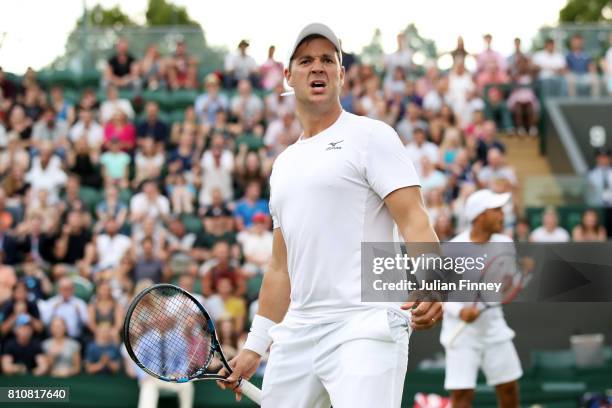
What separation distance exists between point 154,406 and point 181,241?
3.60m

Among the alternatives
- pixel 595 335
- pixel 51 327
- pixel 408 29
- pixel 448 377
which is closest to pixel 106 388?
pixel 51 327

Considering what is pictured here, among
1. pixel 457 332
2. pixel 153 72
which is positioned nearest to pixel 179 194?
pixel 153 72

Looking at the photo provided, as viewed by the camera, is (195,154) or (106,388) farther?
(195,154)

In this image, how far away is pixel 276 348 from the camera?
15.2ft

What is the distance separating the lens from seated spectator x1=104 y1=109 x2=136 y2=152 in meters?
14.9

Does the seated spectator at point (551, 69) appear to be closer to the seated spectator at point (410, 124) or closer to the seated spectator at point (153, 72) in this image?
the seated spectator at point (410, 124)

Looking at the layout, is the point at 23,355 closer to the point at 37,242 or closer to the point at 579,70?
the point at 37,242

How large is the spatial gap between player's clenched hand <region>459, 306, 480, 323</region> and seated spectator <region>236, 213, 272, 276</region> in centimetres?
463

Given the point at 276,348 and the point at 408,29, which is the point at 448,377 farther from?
the point at 408,29

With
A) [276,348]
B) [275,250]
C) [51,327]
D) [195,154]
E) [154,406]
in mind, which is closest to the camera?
[276,348]

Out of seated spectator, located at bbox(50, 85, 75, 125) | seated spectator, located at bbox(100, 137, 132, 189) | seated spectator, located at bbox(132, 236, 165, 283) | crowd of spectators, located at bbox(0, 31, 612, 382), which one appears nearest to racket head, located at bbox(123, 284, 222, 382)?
crowd of spectators, located at bbox(0, 31, 612, 382)

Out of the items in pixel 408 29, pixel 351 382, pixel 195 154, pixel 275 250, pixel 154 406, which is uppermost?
pixel 408 29

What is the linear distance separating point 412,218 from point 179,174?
9.95 metres

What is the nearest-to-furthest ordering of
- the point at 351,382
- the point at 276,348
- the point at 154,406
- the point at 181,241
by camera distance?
the point at 351,382 < the point at 276,348 < the point at 154,406 < the point at 181,241
